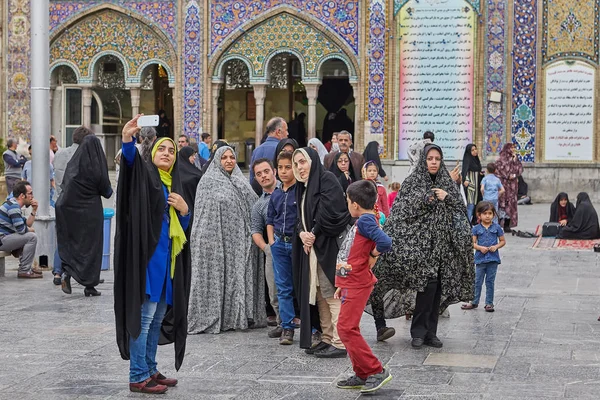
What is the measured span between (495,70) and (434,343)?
1449 cm

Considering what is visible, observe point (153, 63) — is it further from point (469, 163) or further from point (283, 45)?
point (469, 163)

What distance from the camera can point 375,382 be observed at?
20.4 feet

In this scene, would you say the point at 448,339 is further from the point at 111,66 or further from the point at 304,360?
the point at 111,66

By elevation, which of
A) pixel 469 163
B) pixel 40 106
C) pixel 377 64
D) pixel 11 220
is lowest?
pixel 11 220

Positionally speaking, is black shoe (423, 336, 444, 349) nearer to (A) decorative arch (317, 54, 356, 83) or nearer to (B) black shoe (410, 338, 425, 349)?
(B) black shoe (410, 338, 425, 349)

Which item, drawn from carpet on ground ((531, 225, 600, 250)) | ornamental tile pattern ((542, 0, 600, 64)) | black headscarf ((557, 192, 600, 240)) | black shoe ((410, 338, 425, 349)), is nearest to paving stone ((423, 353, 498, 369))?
black shoe ((410, 338, 425, 349))

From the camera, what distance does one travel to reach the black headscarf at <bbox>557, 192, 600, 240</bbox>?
15188mm

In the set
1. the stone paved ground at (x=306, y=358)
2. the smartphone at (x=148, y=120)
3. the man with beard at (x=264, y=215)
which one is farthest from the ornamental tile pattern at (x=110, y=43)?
the smartphone at (x=148, y=120)

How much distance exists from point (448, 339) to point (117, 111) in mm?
18892

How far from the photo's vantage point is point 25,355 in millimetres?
7262

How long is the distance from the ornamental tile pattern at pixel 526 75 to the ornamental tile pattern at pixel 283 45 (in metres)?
Answer: 3.48

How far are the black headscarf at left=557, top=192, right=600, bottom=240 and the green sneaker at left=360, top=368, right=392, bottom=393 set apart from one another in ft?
31.3

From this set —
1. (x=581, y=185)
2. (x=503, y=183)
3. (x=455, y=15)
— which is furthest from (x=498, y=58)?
(x=503, y=183)

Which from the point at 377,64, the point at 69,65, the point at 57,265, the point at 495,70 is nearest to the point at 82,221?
the point at 57,265
